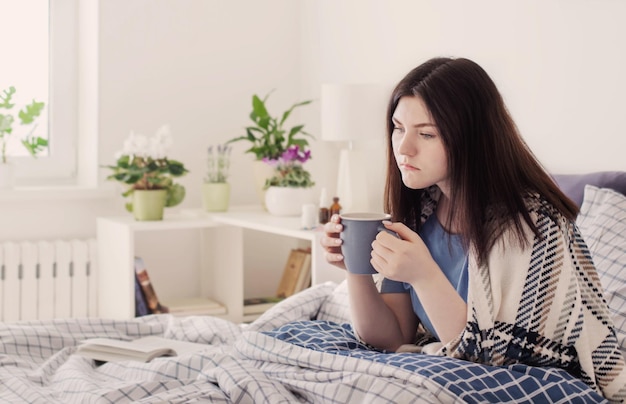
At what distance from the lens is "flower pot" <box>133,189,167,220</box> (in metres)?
3.33

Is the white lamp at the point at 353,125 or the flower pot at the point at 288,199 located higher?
the white lamp at the point at 353,125

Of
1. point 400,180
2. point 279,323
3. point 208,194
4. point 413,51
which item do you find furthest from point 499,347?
point 208,194

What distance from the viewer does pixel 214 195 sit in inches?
138

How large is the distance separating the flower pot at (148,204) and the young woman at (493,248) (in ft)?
6.63

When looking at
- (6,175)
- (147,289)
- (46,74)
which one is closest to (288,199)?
(147,289)

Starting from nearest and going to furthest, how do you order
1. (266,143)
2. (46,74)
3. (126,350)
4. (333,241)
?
(333,241) → (126,350) → (266,143) → (46,74)

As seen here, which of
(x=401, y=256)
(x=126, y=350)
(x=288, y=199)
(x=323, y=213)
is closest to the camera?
(x=401, y=256)

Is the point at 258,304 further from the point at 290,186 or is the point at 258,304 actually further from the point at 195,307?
the point at 290,186

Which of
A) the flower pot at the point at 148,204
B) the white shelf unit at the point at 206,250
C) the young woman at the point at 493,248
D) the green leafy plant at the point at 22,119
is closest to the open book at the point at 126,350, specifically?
A: the young woman at the point at 493,248

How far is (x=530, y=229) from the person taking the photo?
1.35 meters

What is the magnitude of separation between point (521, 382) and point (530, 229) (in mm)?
227

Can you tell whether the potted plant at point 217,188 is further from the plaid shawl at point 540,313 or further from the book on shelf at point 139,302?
the plaid shawl at point 540,313

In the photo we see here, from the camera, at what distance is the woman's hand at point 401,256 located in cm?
134

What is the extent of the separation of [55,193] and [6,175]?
0.65ft
